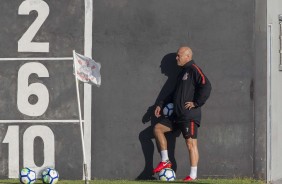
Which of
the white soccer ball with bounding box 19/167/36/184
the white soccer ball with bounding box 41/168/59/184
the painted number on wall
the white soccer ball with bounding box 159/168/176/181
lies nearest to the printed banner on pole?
the painted number on wall

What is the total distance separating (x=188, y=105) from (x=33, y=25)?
302cm

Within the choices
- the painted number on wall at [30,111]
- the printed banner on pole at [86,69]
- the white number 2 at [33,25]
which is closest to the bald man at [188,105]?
the printed banner on pole at [86,69]

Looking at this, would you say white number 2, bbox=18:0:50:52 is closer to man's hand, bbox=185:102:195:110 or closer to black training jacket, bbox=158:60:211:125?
black training jacket, bbox=158:60:211:125

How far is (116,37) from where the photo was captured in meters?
14.7

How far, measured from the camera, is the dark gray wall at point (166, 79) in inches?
571

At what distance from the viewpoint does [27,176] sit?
44.2ft

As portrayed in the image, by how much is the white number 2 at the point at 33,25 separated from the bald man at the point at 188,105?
2.38 meters

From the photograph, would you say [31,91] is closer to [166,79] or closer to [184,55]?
[166,79]

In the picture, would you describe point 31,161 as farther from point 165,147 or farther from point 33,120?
point 165,147

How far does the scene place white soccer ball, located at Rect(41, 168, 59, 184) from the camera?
44.3ft

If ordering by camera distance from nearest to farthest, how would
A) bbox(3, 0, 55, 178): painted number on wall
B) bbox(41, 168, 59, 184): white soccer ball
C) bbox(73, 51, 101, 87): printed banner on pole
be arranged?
1. bbox(73, 51, 101, 87): printed banner on pole
2. bbox(41, 168, 59, 184): white soccer ball
3. bbox(3, 0, 55, 178): painted number on wall

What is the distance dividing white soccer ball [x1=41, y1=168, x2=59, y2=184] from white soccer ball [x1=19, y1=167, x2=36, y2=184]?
0.18 metres

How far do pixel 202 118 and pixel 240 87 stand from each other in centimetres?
84

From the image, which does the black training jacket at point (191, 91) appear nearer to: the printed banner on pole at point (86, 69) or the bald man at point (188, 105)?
the bald man at point (188, 105)
